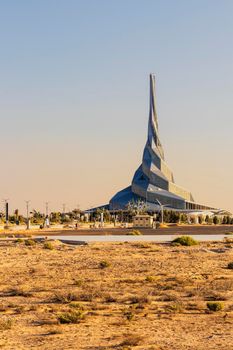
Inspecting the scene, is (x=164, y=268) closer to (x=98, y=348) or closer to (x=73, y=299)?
(x=73, y=299)

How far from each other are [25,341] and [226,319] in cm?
509

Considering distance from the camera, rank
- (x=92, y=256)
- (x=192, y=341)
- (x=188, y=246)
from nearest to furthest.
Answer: (x=192, y=341) < (x=92, y=256) < (x=188, y=246)

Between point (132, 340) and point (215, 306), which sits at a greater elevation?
point (215, 306)

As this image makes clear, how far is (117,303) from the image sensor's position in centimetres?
1848

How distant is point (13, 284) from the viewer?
23344mm

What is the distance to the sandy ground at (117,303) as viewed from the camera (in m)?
13.3

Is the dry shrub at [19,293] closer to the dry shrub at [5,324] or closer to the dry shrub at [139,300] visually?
the dry shrub at [139,300]

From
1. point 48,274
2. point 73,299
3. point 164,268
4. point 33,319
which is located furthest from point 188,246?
point 33,319

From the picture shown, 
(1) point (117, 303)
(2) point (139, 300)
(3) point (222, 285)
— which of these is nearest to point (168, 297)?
(2) point (139, 300)

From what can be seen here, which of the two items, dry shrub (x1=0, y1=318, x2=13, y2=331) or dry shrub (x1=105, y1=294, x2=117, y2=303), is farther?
dry shrub (x1=105, y1=294, x2=117, y2=303)

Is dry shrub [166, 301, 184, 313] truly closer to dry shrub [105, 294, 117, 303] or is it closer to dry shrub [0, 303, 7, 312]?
dry shrub [105, 294, 117, 303]

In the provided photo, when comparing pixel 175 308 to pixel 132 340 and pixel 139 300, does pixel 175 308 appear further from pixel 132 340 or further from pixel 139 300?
pixel 132 340

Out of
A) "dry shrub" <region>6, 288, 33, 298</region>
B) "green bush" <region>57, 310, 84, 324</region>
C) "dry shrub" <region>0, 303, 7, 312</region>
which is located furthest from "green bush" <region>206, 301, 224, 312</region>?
"dry shrub" <region>6, 288, 33, 298</region>

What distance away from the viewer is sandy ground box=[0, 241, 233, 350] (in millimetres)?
13344
